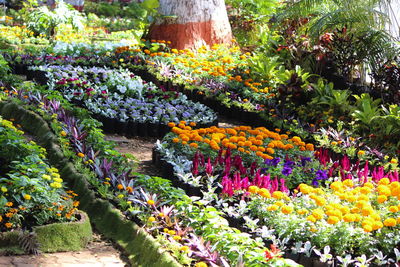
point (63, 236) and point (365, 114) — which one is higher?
point (365, 114)

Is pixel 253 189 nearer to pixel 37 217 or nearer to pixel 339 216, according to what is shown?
pixel 339 216

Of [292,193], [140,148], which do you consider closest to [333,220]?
[292,193]

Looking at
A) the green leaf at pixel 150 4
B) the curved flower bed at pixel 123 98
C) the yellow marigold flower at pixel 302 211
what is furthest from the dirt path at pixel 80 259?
the green leaf at pixel 150 4

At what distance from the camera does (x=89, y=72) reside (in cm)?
1084

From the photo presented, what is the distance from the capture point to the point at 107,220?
5.61 meters

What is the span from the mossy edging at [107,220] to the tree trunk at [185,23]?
6138mm

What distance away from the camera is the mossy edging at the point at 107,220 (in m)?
4.75

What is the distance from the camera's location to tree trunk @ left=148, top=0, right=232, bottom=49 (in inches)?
538

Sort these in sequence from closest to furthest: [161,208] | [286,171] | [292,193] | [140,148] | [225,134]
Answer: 1. [161,208]
2. [292,193]
3. [286,171]
4. [225,134]
5. [140,148]

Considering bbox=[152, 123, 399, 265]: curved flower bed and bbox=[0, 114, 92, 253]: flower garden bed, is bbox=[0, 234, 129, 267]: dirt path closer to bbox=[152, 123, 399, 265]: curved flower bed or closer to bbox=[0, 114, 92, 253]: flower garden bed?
bbox=[0, 114, 92, 253]: flower garden bed

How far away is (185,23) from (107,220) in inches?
341

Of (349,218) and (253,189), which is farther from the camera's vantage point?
(253,189)

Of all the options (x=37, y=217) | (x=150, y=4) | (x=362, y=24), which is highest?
(x=150, y=4)

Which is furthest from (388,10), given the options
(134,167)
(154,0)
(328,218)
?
(328,218)
